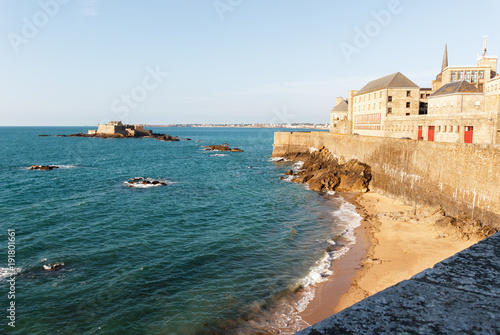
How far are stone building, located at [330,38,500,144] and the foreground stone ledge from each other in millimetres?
24715

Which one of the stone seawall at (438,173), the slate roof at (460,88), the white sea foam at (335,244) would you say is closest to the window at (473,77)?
the slate roof at (460,88)

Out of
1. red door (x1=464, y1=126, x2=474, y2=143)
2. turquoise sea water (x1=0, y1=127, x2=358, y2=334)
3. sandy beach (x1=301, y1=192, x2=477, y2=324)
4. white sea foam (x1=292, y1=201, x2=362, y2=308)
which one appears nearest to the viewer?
turquoise sea water (x1=0, y1=127, x2=358, y2=334)

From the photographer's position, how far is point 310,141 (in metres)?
65.1

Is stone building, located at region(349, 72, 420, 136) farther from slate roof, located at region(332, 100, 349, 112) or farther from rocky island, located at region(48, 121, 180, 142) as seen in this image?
rocky island, located at region(48, 121, 180, 142)

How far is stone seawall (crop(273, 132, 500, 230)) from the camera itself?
1913cm

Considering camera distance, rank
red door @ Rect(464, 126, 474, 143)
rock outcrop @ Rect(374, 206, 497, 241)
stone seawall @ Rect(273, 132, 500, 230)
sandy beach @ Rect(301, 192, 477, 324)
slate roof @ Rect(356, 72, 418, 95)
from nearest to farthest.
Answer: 1. sandy beach @ Rect(301, 192, 477, 324)
2. rock outcrop @ Rect(374, 206, 497, 241)
3. stone seawall @ Rect(273, 132, 500, 230)
4. red door @ Rect(464, 126, 474, 143)
5. slate roof @ Rect(356, 72, 418, 95)

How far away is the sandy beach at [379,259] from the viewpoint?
14.1 metres

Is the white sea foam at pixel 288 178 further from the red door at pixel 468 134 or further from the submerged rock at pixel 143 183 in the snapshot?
the red door at pixel 468 134

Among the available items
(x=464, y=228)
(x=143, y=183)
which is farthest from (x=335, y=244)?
(x=143, y=183)

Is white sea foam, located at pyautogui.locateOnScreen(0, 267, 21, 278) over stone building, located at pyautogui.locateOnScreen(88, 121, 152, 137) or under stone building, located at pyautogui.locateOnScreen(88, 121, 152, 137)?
under

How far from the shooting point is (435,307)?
2.81m

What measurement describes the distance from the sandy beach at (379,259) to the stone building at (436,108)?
8.83 metres

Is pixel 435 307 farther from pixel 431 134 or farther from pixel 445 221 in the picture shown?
pixel 431 134

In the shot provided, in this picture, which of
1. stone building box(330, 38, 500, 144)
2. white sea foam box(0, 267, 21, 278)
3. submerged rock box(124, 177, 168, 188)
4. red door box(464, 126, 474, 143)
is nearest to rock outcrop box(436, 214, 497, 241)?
stone building box(330, 38, 500, 144)
